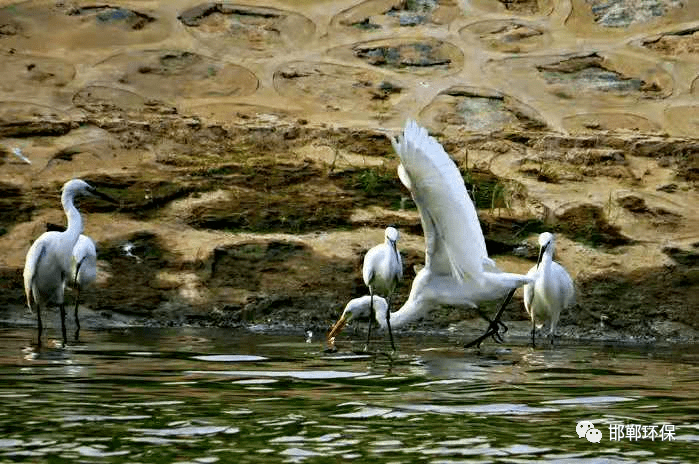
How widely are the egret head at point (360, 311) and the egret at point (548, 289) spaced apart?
3.88 ft

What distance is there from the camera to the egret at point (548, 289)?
11594mm

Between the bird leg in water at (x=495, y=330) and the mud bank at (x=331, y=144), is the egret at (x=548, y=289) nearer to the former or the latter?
the bird leg in water at (x=495, y=330)

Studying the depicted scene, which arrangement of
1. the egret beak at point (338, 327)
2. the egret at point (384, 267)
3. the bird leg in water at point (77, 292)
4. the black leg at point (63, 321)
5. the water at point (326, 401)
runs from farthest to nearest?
the bird leg in water at point (77, 292)
the egret beak at point (338, 327)
the egret at point (384, 267)
the black leg at point (63, 321)
the water at point (326, 401)

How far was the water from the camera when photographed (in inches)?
263

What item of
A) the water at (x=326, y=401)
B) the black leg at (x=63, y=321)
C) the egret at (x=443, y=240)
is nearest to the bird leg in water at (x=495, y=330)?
the egret at (x=443, y=240)

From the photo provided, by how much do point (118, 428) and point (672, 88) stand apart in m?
9.94

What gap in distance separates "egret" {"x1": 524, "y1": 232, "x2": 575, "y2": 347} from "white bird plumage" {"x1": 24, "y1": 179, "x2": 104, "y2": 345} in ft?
12.0

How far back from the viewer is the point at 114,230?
13.4m

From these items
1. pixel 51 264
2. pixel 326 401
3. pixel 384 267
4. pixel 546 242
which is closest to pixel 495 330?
pixel 546 242

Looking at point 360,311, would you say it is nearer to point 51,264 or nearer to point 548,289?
point 548,289

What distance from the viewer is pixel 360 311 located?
1200 cm

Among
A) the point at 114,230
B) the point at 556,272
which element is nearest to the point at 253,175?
the point at 114,230

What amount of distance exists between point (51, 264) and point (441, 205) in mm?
3412

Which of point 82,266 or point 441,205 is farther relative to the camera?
point 82,266
